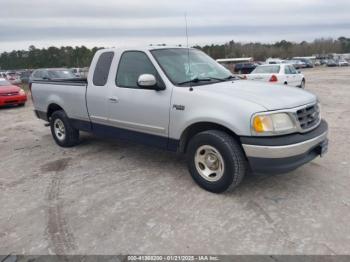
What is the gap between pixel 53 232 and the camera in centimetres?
357

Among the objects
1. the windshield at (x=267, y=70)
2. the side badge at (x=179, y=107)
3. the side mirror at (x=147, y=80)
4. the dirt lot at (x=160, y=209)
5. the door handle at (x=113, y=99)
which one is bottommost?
the dirt lot at (x=160, y=209)

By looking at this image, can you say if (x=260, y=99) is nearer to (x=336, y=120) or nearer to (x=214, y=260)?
(x=214, y=260)

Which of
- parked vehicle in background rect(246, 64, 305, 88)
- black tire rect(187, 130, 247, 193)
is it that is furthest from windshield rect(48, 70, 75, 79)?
black tire rect(187, 130, 247, 193)

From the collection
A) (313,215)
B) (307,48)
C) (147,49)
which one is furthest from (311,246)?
(307,48)

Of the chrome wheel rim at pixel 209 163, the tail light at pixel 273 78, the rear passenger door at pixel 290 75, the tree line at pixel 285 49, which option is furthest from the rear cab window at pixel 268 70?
the tree line at pixel 285 49

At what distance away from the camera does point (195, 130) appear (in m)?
4.59

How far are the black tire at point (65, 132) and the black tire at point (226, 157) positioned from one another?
3215 millimetres

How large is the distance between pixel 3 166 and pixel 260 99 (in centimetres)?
461

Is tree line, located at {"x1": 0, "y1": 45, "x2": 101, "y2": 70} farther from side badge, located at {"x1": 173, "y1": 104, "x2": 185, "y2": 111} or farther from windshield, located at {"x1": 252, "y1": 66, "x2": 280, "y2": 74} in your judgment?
side badge, located at {"x1": 173, "y1": 104, "x2": 185, "y2": 111}

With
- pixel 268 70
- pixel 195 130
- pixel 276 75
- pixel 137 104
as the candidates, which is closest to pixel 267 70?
pixel 268 70

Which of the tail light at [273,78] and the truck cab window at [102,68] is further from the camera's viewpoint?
Result: the tail light at [273,78]

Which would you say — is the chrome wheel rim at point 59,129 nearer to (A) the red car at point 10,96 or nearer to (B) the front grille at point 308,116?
(B) the front grille at point 308,116

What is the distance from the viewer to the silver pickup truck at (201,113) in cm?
389

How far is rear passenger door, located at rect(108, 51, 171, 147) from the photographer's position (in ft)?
15.6
